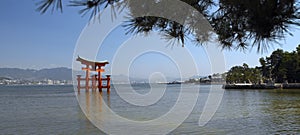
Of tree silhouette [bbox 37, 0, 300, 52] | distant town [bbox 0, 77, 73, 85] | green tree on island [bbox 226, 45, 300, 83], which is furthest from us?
distant town [bbox 0, 77, 73, 85]

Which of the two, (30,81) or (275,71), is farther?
(30,81)

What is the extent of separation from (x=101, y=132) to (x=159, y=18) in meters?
6.39

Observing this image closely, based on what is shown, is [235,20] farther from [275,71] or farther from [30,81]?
[30,81]

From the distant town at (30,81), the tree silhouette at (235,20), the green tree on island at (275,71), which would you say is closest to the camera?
the tree silhouette at (235,20)

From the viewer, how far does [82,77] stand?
1460 inches

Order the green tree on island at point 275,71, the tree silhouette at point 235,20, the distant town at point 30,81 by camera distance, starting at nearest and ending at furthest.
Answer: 1. the tree silhouette at point 235,20
2. the green tree on island at point 275,71
3. the distant town at point 30,81

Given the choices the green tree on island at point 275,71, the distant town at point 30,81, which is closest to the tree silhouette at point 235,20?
the green tree on island at point 275,71

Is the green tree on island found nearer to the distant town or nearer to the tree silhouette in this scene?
the tree silhouette

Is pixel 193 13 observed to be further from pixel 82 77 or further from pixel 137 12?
pixel 82 77

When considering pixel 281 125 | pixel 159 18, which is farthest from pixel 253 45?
pixel 281 125

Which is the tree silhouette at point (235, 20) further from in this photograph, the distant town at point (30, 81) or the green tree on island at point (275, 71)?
the distant town at point (30, 81)

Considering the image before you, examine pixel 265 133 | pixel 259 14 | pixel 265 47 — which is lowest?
pixel 265 133

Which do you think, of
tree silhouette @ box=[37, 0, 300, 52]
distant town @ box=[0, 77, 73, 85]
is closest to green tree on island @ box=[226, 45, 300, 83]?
tree silhouette @ box=[37, 0, 300, 52]

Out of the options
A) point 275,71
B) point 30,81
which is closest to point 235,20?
point 275,71
